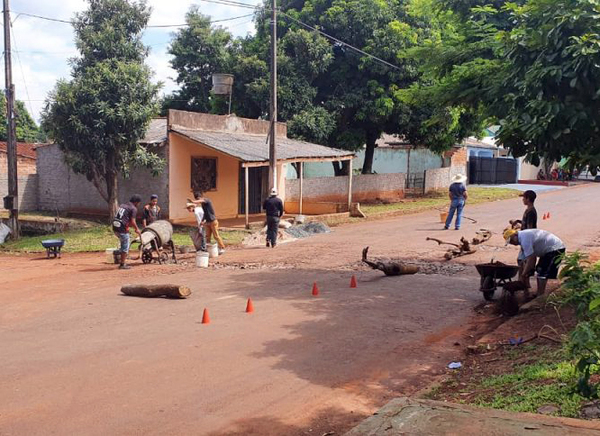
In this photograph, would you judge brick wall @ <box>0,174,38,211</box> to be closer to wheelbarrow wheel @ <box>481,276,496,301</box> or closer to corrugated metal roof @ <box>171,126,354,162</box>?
corrugated metal roof @ <box>171,126,354,162</box>

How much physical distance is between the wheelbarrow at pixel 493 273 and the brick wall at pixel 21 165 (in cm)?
2603

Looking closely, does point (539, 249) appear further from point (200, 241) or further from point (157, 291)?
point (200, 241)

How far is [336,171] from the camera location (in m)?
30.4

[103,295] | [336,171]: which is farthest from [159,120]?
[103,295]

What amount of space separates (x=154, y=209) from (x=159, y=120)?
1041 centimetres

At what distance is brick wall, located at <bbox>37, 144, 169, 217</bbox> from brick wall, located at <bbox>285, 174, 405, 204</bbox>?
6.51m

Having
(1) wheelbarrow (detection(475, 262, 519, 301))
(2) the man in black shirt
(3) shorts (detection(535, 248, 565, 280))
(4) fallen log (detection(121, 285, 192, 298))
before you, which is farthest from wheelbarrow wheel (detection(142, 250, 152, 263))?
(3) shorts (detection(535, 248, 565, 280))

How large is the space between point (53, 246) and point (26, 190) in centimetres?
1236

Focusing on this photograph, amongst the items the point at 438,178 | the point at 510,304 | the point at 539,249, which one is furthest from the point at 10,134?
the point at 438,178

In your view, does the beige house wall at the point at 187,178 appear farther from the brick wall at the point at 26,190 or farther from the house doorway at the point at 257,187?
the brick wall at the point at 26,190

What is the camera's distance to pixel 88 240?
60.0ft

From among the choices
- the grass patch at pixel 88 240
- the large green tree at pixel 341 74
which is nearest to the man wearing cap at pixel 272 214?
the grass patch at pixel 88 240

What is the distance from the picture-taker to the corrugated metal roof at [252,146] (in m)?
20.4

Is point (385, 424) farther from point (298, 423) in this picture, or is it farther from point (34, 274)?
point (34, 274)
